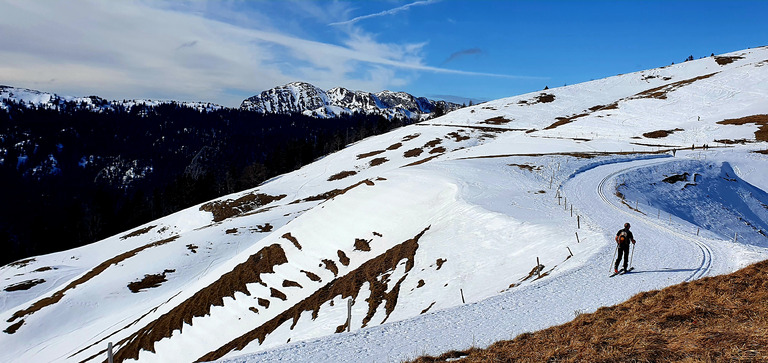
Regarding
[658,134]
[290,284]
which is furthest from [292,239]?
[658,134]

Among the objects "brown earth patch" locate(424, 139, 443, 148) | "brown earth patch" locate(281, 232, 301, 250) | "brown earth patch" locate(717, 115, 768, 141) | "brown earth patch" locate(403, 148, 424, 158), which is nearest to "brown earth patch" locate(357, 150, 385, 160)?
"brown earth patch" locate(403, 148, 424, 158)

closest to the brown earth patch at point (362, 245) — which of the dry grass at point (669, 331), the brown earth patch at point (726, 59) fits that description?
the dry grass at point (669, 331)

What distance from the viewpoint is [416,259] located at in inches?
1273

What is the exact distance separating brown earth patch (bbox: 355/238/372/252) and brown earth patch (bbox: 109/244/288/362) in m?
9.82

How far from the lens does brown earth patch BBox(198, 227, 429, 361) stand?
1217 inches

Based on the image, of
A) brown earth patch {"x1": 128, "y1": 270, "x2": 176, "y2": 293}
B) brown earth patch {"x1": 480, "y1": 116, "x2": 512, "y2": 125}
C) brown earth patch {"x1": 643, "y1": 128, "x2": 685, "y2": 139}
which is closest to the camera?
brown earth patch {"x1": 128, "y1": 270, "x2": 176, "y2": 293}

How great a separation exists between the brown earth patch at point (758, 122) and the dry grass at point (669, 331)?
84006 mm

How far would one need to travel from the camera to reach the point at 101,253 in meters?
A: 71.2

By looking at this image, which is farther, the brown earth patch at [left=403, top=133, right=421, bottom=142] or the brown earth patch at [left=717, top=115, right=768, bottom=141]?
the brown earth patch at [left=403, top=133, right=421, bottom=142]

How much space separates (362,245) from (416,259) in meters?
10.6

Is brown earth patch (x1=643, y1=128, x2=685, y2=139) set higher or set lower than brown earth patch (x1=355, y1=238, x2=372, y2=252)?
higher

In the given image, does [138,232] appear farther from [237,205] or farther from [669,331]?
[669,331]

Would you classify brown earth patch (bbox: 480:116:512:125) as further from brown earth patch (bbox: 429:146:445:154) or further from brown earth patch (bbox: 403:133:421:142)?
brown earth patch (bbox: 429:146:445:154)

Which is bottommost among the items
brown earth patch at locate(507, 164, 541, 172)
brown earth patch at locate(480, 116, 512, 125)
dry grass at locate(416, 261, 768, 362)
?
dry grass at locate(416, 261, 768, 362)
